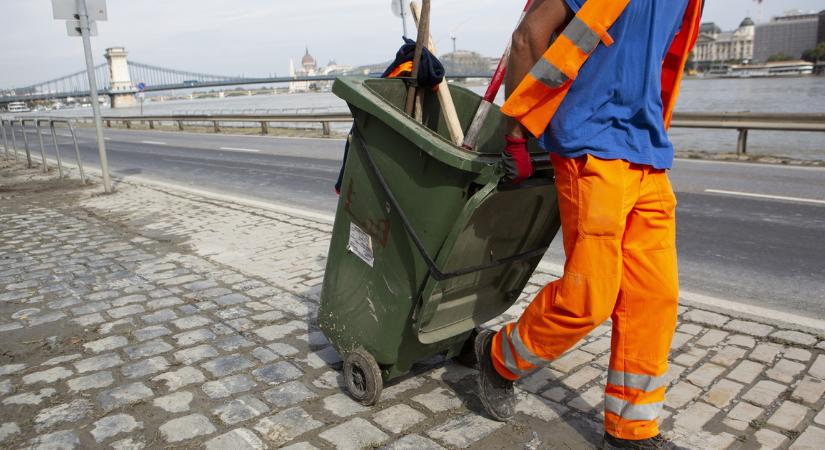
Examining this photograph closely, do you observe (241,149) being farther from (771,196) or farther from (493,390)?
(493,390)

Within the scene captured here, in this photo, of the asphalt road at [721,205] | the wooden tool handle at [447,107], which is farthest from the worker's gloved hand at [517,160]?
the asphalt road at [721,205]

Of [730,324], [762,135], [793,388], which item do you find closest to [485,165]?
[793,388]

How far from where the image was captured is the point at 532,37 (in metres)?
2.12

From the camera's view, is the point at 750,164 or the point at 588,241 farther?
the point at 750,164

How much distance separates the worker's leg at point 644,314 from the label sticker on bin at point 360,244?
105 cm

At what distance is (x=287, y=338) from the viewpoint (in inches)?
147

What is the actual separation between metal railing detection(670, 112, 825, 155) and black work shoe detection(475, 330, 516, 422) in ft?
35.7

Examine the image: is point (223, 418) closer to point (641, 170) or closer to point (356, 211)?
point (356, 211)

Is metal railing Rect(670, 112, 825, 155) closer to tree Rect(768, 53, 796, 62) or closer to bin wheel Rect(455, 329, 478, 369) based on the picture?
bin wheel Rect(455, 329, 478, 369)

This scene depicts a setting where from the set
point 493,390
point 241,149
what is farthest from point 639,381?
point 241,149

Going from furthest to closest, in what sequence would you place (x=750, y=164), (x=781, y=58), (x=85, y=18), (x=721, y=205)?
(x=781, y=58) → (x=750, y=164) → (x=85, y=18) → (x=721, y=205)

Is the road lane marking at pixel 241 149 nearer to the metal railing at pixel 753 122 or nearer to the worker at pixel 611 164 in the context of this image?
the metal railing at pixel 753 122

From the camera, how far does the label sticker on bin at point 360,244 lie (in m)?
2.79

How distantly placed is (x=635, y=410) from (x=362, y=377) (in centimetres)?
117
